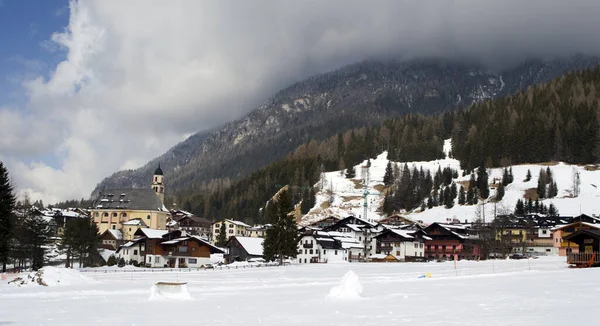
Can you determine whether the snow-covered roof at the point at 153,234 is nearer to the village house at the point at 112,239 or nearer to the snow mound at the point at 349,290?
the village house at the point at 112,239

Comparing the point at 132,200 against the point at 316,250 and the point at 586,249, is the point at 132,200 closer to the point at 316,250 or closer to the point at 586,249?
the point at 316,250

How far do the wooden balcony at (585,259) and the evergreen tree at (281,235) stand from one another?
48.6m

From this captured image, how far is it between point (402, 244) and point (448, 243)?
39.6 feet

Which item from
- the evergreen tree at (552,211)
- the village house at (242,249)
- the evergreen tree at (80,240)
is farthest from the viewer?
the evergreen tree at (552,211)

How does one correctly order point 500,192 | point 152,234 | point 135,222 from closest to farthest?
point 152,234 < point 135,222 < point 500,192

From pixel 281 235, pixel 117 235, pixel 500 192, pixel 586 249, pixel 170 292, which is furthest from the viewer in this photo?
pixel 500 192

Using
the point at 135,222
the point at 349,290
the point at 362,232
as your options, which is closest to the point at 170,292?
the point at 349,290

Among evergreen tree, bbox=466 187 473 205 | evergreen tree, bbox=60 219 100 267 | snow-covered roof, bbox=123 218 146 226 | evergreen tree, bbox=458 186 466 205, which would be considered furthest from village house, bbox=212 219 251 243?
evergreen tree, bbox=60 219 100 267

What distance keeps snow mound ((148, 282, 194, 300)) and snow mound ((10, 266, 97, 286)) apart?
17188 mm

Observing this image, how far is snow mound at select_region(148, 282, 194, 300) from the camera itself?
29.6 meters

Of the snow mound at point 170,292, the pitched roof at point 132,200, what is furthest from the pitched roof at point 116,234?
the snow mound at point 170,292

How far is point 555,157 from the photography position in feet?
654

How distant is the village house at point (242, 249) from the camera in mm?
119938

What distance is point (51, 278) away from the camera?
43656 mm
